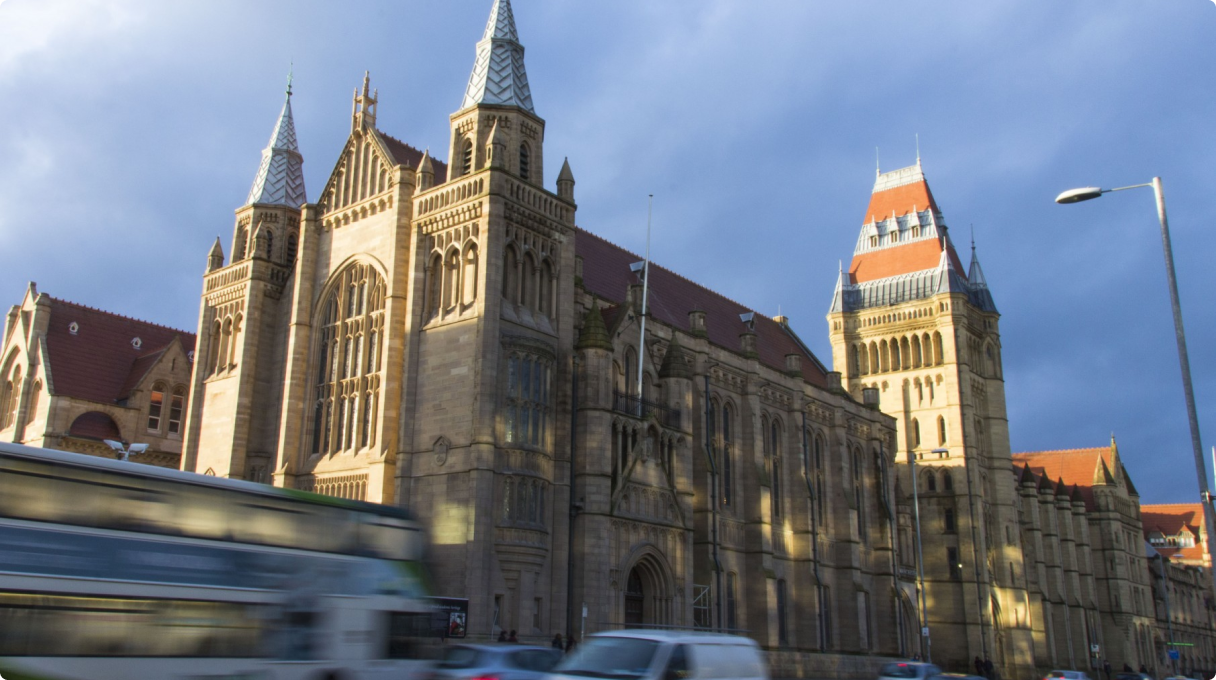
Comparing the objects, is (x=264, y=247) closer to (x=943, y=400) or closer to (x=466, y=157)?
(x=466, y=157)

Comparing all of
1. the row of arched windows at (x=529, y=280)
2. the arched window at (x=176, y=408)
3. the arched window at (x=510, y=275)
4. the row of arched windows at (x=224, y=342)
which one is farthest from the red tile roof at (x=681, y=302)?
the arched window at (x=176, y=408)

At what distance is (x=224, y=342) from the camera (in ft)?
149

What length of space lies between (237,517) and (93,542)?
2.07 metres

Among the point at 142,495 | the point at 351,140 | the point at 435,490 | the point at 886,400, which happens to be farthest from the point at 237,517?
the point at 886,400

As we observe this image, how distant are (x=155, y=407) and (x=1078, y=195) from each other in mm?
45682

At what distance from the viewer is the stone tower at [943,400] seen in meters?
65.9

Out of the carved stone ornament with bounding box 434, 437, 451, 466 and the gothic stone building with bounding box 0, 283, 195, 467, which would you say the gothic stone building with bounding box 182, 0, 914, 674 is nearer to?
the carved stone ornament with bounding box 434, 437, 451, 466

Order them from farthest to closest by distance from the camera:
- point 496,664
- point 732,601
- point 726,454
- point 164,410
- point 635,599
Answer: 1. point 164,410
2. point 726,454
3. point 732,601
4. point 635,599
5. point 496,664

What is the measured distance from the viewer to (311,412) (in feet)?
133

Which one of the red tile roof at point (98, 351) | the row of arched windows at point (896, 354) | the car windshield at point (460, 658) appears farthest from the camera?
the row of arched windows at point (896, 354)

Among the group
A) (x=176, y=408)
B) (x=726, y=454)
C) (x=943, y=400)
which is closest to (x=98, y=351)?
(x=176, y=408)

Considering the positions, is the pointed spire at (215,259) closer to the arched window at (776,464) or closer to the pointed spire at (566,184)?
the pointed spire at (566,184)

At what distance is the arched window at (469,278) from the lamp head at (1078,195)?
810 inches

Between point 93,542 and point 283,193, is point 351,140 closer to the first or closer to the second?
point 283,193
